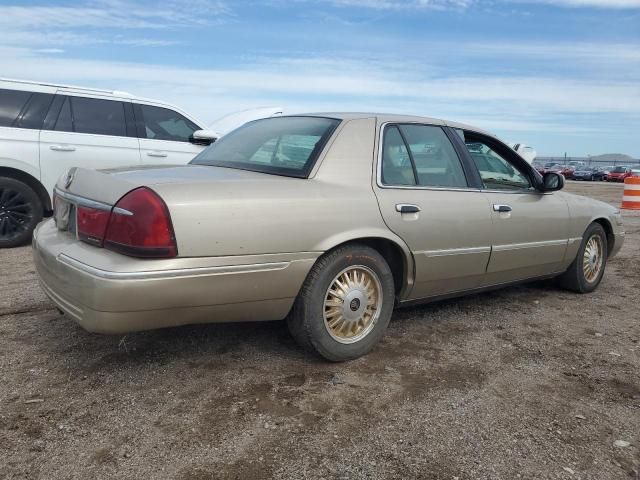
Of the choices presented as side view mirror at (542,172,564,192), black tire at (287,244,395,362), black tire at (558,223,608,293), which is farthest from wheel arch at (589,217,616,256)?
black tire at (287,244,395,362)

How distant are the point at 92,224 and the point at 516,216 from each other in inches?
111

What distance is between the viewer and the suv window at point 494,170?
397 cm

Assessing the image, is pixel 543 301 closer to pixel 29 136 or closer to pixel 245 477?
pixel 245 477

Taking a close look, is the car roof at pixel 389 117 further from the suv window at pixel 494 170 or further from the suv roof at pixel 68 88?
the suv roof at pixel 68 88

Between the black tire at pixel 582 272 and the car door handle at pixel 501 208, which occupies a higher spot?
the car door handle at pixel 501 208

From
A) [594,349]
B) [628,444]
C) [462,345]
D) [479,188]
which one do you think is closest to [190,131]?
[479,188]

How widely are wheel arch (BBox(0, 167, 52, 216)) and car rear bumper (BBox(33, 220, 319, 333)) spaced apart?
3.78 m

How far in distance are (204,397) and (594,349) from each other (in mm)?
2429

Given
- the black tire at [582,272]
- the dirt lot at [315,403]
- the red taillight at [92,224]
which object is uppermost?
the red taillight at [92,224]

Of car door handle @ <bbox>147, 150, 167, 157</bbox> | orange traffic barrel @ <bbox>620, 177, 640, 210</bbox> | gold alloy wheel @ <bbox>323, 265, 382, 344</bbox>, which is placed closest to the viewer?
gold alloy wheel @ <bbox>323, 265, 382, 344</bbox>

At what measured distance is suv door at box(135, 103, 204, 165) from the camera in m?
6.98

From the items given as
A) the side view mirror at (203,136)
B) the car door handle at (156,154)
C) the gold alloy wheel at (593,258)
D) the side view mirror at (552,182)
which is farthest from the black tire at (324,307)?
the car door handle at (156,154)

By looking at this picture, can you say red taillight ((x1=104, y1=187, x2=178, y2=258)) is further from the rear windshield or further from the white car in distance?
the white car in distance

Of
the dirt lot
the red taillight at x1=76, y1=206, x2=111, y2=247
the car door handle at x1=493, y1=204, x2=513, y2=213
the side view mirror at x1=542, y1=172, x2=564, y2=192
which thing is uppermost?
the side view mirror at x1=542, y1=172, x2=564, y2=192
